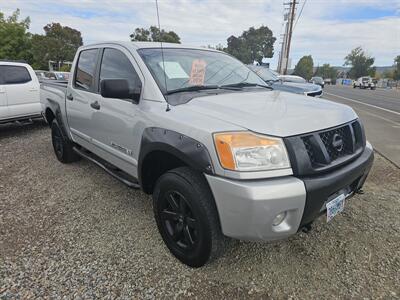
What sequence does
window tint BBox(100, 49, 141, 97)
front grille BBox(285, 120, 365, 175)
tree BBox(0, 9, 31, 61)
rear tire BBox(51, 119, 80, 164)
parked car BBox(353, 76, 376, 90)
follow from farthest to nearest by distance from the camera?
parked car BBox(353, 76, 376, 90) < tree BBox(0, 9, 31, 61) < rear tire BBox(51, 119, 80, 164) < window tint BBox(100, 49, 141, 97) < front grille BBox(285, 120, 365, 175)

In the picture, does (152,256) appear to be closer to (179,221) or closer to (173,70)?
(179,221)

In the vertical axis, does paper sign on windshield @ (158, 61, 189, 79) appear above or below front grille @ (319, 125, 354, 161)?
above

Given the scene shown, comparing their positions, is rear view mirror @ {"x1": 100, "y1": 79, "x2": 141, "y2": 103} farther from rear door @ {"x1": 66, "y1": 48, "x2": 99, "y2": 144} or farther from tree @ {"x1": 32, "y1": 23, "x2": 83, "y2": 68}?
tree @ {"x1": 32, "y1": 23, "x2": 83, "y2": 68}

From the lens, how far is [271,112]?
233cm

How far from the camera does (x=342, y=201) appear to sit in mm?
2395

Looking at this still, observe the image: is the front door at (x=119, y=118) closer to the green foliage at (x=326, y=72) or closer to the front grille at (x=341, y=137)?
the front grille at (x=341, y=137)

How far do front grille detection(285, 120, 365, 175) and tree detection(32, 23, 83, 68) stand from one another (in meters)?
37.1

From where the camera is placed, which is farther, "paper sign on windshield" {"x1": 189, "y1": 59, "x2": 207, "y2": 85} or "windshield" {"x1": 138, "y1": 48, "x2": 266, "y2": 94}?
"paper sign on windshield" {"x1": 189, "y1": 59, "x2": 207, "y2": 85}

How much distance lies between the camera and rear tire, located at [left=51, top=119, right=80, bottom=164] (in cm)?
480

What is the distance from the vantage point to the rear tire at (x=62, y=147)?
4.80 meters

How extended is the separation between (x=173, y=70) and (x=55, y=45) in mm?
40187

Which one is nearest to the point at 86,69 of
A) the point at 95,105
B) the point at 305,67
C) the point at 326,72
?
the point at 95,105

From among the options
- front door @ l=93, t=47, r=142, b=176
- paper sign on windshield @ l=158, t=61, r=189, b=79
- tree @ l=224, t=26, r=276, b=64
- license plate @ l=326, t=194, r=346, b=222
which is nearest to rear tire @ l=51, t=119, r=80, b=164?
front door @ l=93, t=47, r=142, b=176

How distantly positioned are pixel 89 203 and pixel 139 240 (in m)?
1.07
